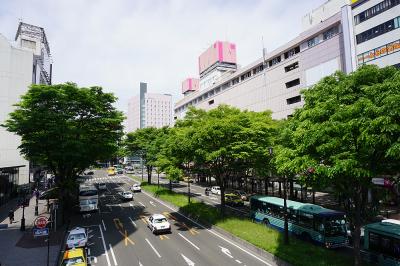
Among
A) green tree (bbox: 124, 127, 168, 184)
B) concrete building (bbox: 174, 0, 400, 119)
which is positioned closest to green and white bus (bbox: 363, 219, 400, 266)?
concrete building (bbox: 174, 0, 400, 119)

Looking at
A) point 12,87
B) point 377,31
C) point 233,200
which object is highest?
point 377,31

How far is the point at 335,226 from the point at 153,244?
1523 centimetres

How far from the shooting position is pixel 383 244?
20.3m

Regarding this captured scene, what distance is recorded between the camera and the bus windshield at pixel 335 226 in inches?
970

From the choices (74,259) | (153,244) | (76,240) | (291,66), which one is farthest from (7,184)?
(291,66)

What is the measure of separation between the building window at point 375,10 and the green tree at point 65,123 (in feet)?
128

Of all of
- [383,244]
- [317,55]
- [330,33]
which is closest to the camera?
[383,244]

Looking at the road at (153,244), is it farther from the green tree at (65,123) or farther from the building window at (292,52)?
the building window at (292,52)

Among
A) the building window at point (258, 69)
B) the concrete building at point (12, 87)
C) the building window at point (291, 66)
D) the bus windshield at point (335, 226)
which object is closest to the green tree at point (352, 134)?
the bus windshield at point (335, 226)

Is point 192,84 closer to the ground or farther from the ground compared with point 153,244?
farther from the ground

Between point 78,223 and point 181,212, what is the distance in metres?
12.7

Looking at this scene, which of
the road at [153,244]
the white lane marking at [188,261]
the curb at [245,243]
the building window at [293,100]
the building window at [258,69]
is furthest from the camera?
the building window at [258,69]

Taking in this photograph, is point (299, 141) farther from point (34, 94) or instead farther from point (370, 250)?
point (34, 94)

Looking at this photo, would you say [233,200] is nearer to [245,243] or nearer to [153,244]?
[245,243]
